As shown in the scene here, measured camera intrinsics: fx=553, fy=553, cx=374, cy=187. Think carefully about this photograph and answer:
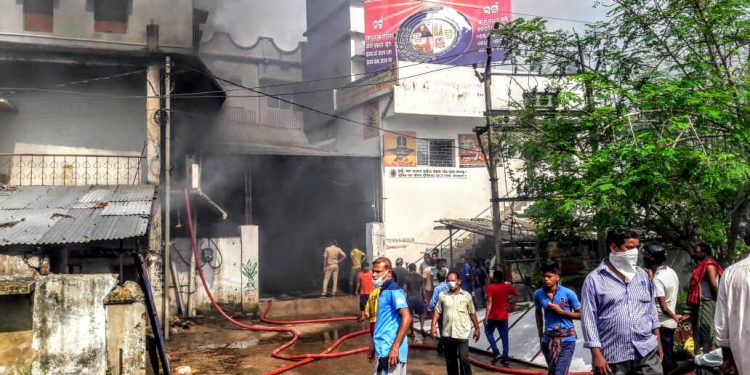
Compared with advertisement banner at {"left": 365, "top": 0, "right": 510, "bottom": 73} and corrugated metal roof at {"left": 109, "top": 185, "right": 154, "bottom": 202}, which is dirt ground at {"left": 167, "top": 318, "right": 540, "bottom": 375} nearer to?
corrugated metal roof at {"left": 109, "top": 185, "right": 154, "bottom": 202}

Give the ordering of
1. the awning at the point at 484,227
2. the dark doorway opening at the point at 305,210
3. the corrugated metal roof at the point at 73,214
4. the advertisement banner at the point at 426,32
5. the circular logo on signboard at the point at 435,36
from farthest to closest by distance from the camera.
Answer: the circular logo on signboard at the point at 435,36, the advertisement banner at the point at 426,32, the dark doorway opening at the point at 305,210, the awning at the point at 484,227, the corrugated metal roof at the point at 73,214

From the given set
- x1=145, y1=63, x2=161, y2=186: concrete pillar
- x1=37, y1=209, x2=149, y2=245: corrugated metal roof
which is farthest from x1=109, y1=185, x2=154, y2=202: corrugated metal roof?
x1=37, y1=209, x2=149, y2=245: corrugated metal roof

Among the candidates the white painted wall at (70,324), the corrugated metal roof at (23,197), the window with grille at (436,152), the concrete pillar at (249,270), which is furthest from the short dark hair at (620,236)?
the window with grille at (436,152)

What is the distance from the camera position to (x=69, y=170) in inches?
524

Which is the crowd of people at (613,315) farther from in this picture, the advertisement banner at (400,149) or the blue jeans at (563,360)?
the advertisement banner at (400,149)

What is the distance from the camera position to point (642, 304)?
4.04 m

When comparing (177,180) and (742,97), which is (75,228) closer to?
(177,180)

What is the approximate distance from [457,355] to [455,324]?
1.48ft

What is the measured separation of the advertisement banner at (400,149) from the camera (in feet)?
66.7

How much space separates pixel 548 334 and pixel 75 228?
25.0 feet

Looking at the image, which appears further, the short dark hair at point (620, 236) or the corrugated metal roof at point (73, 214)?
the corrugated metal roof at point (73, 214)

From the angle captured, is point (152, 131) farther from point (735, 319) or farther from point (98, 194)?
point (735, 319)

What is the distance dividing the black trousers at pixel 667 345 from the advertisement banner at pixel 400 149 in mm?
14485

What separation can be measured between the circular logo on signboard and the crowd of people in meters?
17.8
